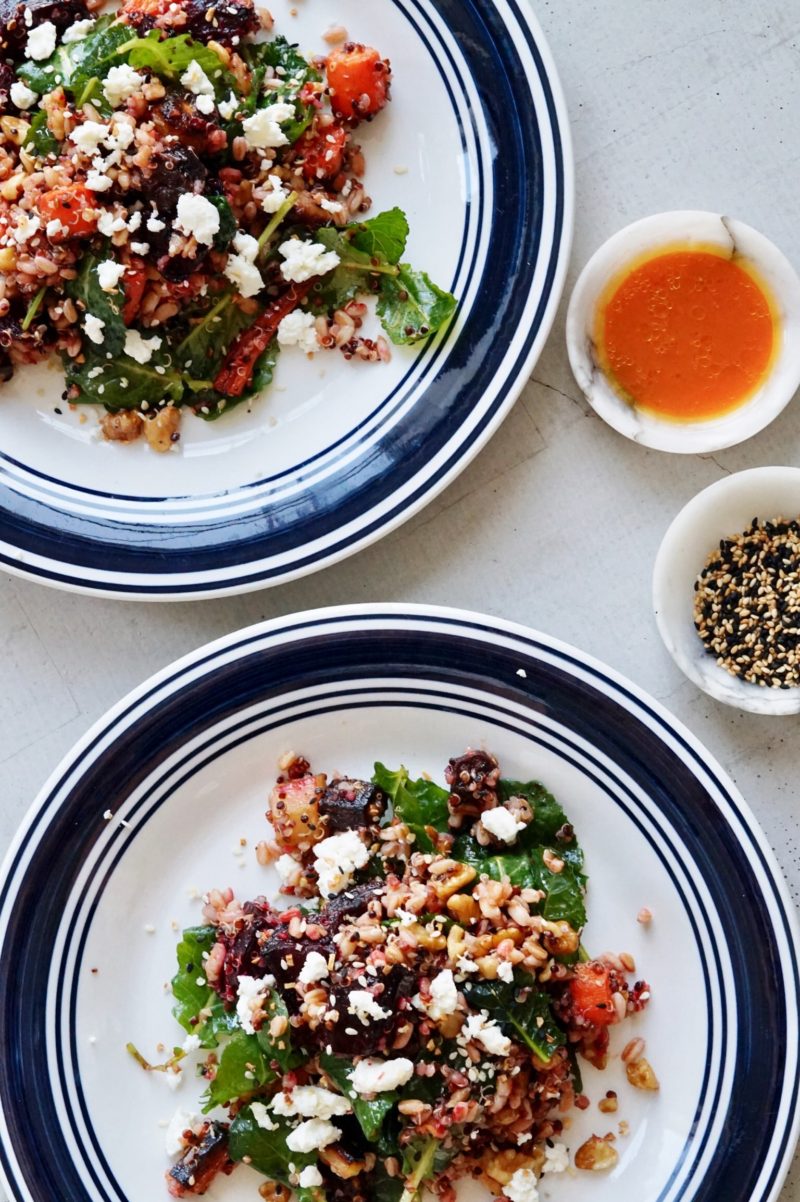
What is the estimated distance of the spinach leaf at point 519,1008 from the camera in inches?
92.0

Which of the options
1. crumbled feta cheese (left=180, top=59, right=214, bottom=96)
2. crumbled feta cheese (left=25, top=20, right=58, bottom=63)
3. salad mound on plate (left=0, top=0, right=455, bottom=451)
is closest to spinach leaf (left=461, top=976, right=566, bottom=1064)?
salad mound on plate (left=0, top=0, right=455, bottom=451)

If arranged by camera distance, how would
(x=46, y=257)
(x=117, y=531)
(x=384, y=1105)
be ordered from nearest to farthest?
(x=384, y=1105) → (x=46, y=257) → (x=117, y=531)

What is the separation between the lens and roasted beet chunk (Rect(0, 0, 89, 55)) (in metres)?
2.61

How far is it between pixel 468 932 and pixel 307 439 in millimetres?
1179

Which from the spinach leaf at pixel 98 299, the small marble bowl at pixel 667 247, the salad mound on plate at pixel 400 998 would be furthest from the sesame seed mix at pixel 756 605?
the spinach leaf at pixel 98 299

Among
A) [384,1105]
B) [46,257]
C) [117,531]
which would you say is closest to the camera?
[384,1105]

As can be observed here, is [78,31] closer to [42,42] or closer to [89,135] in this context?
[42,42]

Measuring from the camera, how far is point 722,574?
2.70 metres

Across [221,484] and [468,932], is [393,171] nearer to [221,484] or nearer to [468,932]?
[221,484]

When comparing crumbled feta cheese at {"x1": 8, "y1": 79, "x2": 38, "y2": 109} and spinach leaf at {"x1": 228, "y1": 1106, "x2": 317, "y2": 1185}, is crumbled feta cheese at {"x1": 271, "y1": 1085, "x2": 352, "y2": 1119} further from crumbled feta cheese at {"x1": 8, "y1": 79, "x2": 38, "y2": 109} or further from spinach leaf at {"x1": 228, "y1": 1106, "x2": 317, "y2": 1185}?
crumbled feta cheese at {"x1": 8, "y1": 79, "x2": 38, "y2": 109}

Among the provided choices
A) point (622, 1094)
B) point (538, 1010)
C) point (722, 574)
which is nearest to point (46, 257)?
point (722, 574)

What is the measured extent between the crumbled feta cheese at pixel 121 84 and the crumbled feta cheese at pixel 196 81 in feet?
0.31

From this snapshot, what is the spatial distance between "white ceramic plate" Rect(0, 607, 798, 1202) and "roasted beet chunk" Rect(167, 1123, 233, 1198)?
0.07 m

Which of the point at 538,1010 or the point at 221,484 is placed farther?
the point at 221,484
